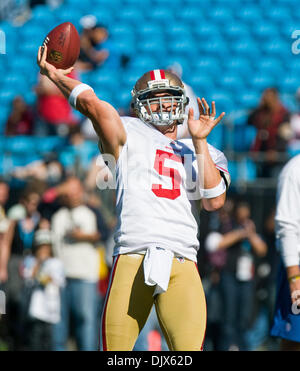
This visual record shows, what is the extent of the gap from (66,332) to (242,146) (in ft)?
10.1

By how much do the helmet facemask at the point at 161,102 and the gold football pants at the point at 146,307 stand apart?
2.40 ft

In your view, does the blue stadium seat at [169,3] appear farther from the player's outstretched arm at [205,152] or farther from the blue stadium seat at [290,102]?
the player's outstretched arm at [205,152]

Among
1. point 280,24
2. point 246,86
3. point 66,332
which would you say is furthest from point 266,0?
point 66,332

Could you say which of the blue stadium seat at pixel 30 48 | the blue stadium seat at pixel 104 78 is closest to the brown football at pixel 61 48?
the blue stadium seat at pixel 104 78

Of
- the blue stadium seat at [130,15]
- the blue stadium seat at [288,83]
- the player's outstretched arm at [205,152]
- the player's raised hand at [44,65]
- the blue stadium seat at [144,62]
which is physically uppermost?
the blue stadium seat at [130,15]

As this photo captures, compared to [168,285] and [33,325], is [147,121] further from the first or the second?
[33,325]

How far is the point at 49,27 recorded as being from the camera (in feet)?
38.2

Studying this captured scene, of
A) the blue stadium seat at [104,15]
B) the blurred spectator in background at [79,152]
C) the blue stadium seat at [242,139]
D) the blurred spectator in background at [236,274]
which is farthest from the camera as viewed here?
the blue stadium seat at [104,15]

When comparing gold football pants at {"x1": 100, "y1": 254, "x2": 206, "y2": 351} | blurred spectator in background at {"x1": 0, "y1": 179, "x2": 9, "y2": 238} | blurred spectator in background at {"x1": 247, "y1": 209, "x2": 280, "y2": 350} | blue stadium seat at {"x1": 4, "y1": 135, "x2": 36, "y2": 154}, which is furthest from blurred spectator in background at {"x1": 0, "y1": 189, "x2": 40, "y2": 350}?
gold football pants at {"x1": 100, "y1": 254, "x2": 206, "y2": 351}

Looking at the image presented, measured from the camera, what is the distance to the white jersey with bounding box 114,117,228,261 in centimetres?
369

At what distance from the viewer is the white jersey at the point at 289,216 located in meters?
4.28

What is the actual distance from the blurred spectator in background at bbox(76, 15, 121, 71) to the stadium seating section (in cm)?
15

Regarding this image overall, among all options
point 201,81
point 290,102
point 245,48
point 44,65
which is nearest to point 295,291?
point 44,65

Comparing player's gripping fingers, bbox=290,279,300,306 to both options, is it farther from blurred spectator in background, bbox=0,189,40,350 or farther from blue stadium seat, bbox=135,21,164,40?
blue stadium seat, bbox=135,21,164,40
